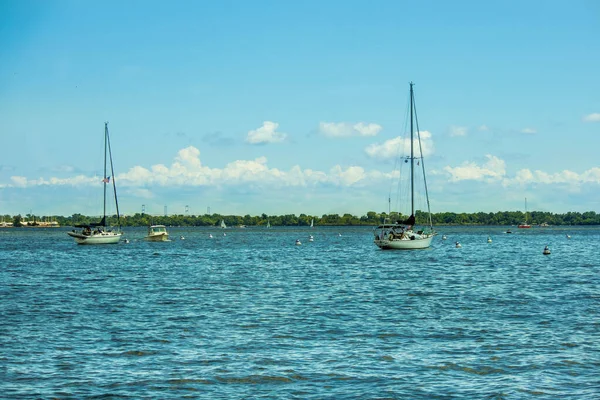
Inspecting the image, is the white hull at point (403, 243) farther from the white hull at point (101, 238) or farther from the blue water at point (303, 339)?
the white hull at point (101, 238)

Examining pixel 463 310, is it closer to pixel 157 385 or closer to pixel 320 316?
pixel 320 316

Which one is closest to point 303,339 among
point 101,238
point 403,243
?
point 403,243

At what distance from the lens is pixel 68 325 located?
34.3m

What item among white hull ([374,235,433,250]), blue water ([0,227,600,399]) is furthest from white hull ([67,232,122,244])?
blue water ([0,227,600,399])

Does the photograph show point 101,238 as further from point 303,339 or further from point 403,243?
point 303,339

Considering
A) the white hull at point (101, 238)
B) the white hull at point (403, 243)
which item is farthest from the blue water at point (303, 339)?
the white hull at point (101, 238)

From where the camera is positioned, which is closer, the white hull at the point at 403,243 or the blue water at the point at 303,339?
the blue water at the point at 303,339

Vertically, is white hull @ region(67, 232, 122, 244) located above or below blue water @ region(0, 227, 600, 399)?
above

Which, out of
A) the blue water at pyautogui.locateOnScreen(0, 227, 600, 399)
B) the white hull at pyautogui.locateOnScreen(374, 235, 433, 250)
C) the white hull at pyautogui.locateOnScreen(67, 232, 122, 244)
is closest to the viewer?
the blue water at pyautogui.locateOnScreen(0, 227, 600, 399)

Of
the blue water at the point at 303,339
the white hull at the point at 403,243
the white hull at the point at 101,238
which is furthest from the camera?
the white hull at the point at 101,238

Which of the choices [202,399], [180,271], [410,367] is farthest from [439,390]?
[180,271]

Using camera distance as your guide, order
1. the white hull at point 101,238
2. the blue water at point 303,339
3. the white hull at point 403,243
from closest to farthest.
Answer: the blue water at point 303,339 < the white hull at point 403,243 < the white hull at point 101,238

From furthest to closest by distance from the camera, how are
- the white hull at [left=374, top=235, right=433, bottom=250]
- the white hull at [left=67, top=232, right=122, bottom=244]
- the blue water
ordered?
the white hull at [left=67, top=232, right=122, bottom=244], the white hull at [left=374, top=235, right=433, bottom=250], the blue water

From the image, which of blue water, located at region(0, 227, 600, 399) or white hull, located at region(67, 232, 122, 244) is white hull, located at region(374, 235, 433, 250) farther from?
white hull, located at region(67, 232, 122, 244)
